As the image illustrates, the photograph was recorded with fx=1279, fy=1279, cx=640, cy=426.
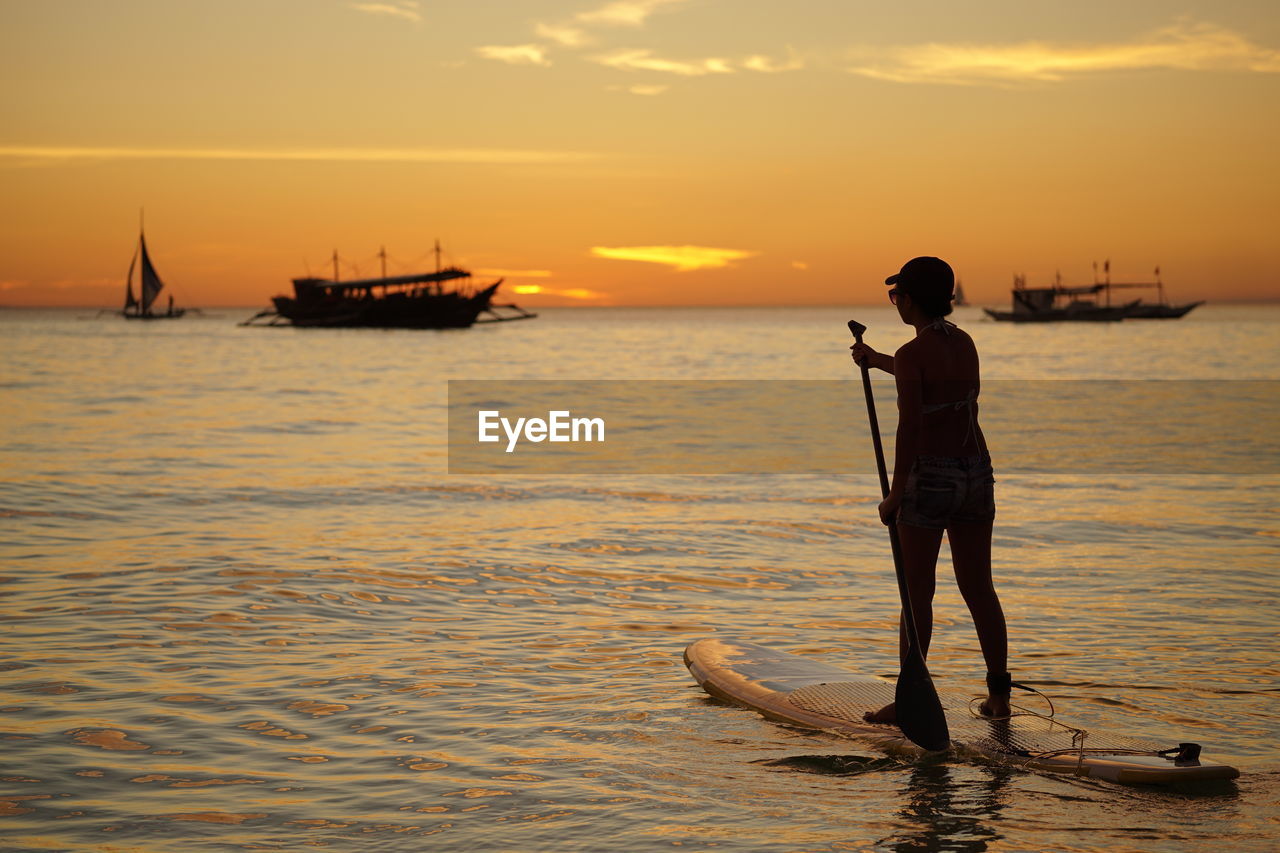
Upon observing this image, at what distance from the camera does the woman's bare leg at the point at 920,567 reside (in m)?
5.40

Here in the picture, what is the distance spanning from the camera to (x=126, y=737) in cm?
595

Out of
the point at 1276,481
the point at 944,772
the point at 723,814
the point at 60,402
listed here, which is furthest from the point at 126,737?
the point at 60,402

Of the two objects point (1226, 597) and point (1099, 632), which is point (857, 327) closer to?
point (1099, 632)

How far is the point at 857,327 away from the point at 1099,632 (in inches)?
150

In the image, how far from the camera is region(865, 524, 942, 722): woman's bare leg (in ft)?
17.7

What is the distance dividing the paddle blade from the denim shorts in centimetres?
59

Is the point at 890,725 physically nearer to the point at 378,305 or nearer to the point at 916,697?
the point at 916,697

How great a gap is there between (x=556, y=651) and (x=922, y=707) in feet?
9.26

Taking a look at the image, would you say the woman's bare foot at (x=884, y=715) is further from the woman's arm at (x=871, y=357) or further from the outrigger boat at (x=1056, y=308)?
the outrigger boat at (x=1056, y=308)
